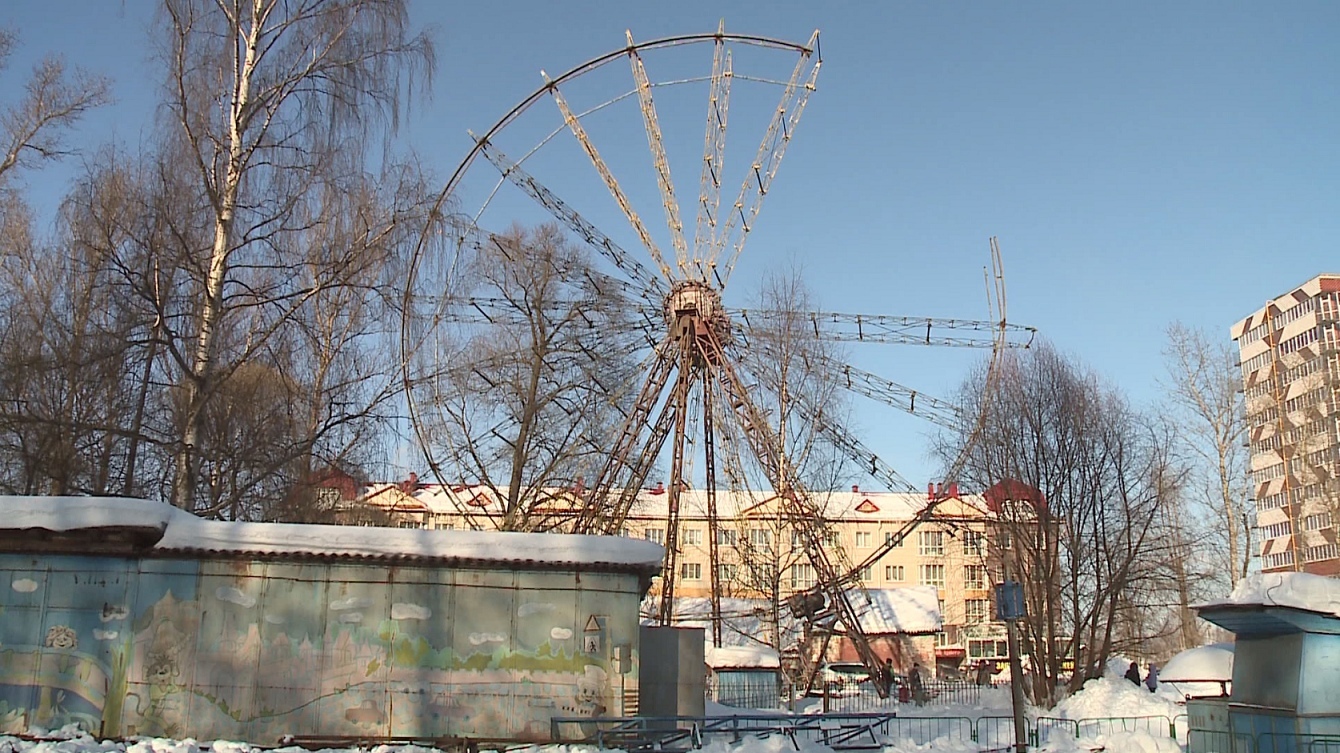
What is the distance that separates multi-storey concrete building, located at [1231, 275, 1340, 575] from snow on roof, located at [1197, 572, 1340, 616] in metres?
33.2

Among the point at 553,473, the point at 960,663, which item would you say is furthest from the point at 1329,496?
the point at 553,473

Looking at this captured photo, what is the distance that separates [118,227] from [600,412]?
46.0ft

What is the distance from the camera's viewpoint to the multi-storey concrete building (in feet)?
166

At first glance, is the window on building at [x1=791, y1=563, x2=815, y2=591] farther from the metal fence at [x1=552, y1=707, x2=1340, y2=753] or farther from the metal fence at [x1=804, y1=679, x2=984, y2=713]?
the metal fence at [x1=552, y1=707, x2=1340, y2=753]

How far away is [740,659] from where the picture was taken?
33656 mm

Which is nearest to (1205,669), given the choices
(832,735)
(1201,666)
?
(1201,666)

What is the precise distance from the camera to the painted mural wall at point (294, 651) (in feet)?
45.6

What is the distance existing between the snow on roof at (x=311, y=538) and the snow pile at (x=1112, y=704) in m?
12.9

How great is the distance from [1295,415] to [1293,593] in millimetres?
58013

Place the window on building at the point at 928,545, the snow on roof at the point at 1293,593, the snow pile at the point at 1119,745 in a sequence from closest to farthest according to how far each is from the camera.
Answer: the snow on roof at the point at 1293,593 → the snow pile at the point at 1119,745 → the window on building at the point at 928,545

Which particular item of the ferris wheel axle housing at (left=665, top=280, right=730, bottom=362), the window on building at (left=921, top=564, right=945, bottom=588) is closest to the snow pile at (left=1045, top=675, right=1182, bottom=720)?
the ferris wheel axle housing at (left=665, top=280, right=730, bottom=362)

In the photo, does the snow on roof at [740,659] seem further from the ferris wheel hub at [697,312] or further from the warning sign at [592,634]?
the warning sign at [592,634]

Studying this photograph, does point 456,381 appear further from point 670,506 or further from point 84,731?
point 84,731

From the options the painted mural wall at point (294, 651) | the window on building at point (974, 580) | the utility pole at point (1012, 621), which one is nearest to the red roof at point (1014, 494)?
the utility pole at point (1012, 621)
